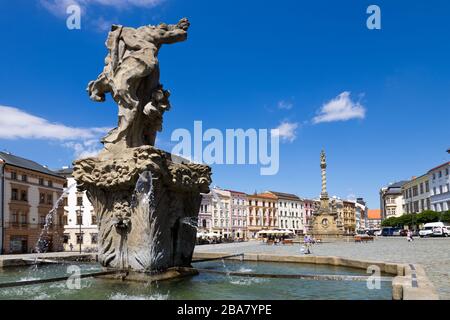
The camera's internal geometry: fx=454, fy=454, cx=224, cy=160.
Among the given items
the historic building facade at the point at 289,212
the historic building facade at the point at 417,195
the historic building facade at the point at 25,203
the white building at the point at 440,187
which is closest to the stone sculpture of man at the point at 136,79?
the historic building facade at the point at 25,203

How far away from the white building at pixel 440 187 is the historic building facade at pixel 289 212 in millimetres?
40856

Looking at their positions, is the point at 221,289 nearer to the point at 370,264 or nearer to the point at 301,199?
the point at 370,264

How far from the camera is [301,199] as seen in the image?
145 meters

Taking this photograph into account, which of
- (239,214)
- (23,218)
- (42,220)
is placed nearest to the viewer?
(23,218)

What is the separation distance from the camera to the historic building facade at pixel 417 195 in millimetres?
103969

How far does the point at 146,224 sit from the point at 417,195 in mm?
111202

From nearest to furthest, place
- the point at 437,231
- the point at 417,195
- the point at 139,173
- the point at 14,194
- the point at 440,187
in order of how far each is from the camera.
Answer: the point at 139,173 → the point at 14,194 → the point at 437,231 → the point at 440,187 → the point at 417,195

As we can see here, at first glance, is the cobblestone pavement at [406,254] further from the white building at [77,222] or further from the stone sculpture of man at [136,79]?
the white building at [77,222]

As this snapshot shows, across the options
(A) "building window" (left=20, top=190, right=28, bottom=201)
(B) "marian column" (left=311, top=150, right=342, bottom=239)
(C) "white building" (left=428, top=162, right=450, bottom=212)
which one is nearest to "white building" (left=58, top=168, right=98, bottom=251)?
(A) "building window" (left=20, top=190, right=28, bottom=201)

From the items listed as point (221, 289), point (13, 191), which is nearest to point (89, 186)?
point (221, 289)

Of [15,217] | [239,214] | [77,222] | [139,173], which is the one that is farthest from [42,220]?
[239,214]

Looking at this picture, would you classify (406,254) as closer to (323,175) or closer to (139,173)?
(139,173)

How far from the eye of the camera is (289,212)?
13788 cm

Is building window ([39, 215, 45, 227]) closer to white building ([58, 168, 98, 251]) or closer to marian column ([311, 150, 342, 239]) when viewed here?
white building ([58, 168, 98, 251])
